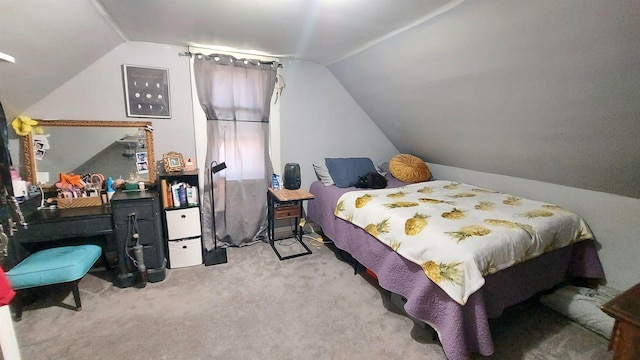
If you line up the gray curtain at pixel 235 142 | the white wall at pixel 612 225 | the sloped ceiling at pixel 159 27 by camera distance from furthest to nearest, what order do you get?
the gray curtain at pixel 235 142 < the white wall at pixel 612 225 < the sloped ceiling at pixel 159 27

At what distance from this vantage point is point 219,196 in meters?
2.94

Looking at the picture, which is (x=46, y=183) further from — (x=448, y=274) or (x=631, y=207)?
(x=631, y=207)

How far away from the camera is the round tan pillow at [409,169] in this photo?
3332mm

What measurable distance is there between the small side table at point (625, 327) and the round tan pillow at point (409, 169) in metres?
2.34

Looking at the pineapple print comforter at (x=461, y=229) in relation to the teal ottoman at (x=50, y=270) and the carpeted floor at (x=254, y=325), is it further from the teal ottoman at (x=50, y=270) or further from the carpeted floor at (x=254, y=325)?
the teal ottoman at (x=50, y=270)

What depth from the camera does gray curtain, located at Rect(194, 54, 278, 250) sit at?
2.80 m

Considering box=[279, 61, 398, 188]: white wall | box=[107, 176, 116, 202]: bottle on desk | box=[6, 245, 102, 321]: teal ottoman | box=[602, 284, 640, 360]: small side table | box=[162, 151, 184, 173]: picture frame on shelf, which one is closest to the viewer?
box=[602, 284, 640, 360]: small side table

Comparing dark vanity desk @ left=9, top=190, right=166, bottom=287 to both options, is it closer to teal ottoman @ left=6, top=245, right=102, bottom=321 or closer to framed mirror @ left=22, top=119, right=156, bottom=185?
teal ottoman @ left=6, top=245, right=102, bottom=321

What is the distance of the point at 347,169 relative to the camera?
325cm

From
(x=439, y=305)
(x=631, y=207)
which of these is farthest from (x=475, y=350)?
(x=631, y=207)

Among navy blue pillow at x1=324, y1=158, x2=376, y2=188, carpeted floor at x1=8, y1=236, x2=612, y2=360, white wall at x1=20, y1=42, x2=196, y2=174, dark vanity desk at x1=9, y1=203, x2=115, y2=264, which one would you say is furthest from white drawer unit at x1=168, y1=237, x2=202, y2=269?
navy blue pillow at x1=324, y1=158, x2=376, y2=188

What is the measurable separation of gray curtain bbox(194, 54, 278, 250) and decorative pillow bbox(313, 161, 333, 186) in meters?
0.58

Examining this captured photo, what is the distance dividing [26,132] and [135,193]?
97 centimetres

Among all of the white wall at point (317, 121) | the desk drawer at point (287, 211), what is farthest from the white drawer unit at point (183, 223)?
the white wall at point (317, 121)
